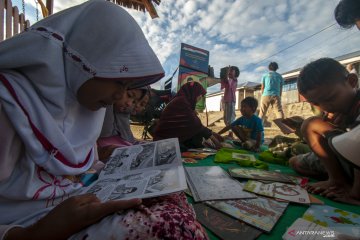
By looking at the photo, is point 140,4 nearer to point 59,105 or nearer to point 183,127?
point 183,127

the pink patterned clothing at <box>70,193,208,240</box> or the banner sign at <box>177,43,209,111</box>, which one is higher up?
the banner sign at <box>177,43,209,111</box>

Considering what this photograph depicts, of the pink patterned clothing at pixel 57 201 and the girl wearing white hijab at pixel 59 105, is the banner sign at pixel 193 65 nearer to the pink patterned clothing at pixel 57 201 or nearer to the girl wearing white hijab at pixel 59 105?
the girl wearing white hijab at pixel 59 105

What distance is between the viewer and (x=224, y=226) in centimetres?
87

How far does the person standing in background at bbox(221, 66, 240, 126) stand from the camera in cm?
491

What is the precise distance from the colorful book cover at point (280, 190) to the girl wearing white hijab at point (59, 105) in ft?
2.95

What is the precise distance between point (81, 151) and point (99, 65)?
298 mm

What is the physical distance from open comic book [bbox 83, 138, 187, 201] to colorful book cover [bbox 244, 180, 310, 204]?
590 millimetres

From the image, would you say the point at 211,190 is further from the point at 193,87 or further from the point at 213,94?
the point at 213,94

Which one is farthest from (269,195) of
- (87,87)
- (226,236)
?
(87,87)

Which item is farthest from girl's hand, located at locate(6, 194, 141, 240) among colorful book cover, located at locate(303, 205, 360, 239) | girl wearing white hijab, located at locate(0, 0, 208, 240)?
colorful book cover, located at locate(303, 205, 360, 239)

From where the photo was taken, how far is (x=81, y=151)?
0.73m

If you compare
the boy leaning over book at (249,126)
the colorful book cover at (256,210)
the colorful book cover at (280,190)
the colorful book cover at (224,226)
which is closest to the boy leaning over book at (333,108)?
the colorful book cover at (280,190)

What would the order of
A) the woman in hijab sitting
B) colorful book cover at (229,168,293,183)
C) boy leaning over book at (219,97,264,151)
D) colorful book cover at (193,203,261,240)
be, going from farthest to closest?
boy leaning over book at (219,97,264,151), the woman in hijab sitting, colorful book cover at (229,168,293,183), colorful book cover at (193,203,261,240)

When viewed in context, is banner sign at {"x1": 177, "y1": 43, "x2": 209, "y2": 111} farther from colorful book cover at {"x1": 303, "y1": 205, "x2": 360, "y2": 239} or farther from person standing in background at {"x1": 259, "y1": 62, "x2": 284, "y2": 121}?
colorful book cover at {"x1": 303, "y1": 205, "x2": 360, "y2": 239}
